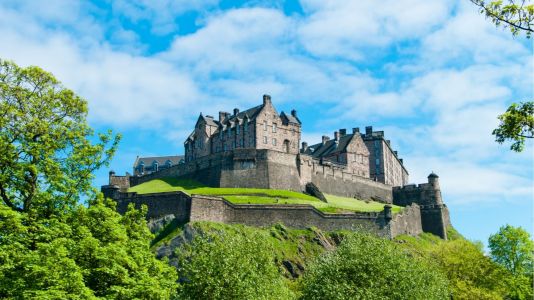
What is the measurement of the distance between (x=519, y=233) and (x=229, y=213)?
30120 millimetres

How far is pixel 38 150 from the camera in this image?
25.6 meters

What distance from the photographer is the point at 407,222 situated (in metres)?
76.2

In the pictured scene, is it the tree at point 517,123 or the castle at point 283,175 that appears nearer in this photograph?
the tree at point 517,123

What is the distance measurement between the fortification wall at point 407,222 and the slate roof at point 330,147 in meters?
18.5

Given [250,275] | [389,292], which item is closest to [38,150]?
[250,275]

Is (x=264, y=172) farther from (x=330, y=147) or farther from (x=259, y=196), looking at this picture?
(x=330, y=147)

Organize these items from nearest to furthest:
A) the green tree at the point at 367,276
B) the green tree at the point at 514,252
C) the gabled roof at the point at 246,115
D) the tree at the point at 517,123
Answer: the tree at the point at 517,123 < the green tree at the point at 367,276 < the green tree at the point at 514,252 < the gabled roof at the point at 246,115

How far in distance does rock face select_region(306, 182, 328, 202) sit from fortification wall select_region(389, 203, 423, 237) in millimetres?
10492

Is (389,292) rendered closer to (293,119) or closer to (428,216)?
(428,216)

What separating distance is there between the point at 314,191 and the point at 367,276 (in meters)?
45.7

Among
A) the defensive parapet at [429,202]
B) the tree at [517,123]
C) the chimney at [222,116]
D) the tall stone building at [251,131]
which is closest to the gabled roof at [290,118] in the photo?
the tall stone building at [251,131]

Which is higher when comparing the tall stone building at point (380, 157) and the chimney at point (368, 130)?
the chimney at point (368, 130)

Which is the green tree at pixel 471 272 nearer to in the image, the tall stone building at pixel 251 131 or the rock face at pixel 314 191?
the rock face at pixel 314 191

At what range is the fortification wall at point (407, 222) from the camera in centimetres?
7046
